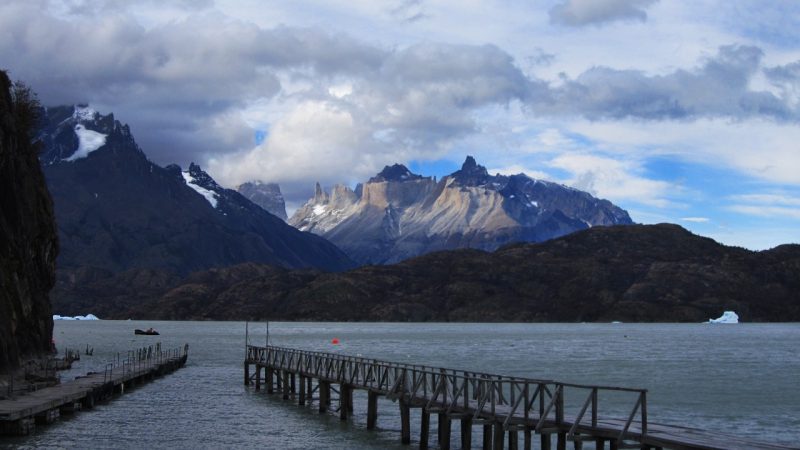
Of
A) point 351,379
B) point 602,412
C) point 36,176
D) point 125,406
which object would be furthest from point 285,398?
point 36,176

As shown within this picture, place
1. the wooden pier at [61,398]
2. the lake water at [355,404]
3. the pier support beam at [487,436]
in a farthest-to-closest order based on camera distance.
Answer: the lake water at [355,404]
the wooden pier at [61,398]
the pier support beam at [487,436]

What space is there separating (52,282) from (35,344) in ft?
102

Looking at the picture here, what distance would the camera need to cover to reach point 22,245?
95.6 metres

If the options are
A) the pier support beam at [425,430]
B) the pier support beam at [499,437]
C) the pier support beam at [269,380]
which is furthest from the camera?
the pier support beam at [269,380]

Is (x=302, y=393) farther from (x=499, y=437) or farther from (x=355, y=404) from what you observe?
(x=499, y=437)

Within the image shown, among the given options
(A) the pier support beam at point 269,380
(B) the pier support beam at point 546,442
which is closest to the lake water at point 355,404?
(A) the pier support beam at point 269,380

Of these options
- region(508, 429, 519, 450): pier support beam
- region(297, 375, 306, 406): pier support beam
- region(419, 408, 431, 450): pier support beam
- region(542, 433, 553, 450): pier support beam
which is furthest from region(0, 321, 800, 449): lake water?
region(542, 433, 553, 450): pier support beam

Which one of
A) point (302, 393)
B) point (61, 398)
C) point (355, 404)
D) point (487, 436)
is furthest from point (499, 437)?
point (302, 393)

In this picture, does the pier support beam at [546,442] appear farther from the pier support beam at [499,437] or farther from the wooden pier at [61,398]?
the wooden pier at [61,398]

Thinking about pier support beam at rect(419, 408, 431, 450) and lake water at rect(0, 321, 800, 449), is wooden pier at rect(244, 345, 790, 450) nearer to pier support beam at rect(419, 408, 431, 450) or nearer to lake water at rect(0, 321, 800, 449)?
pier support beam at rect(419, 408, 431, 450)

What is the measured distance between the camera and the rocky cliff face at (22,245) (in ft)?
260

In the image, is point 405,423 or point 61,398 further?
point 61,398

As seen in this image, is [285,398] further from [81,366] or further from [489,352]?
[489,352]

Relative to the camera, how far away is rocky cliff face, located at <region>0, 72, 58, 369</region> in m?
79.4
